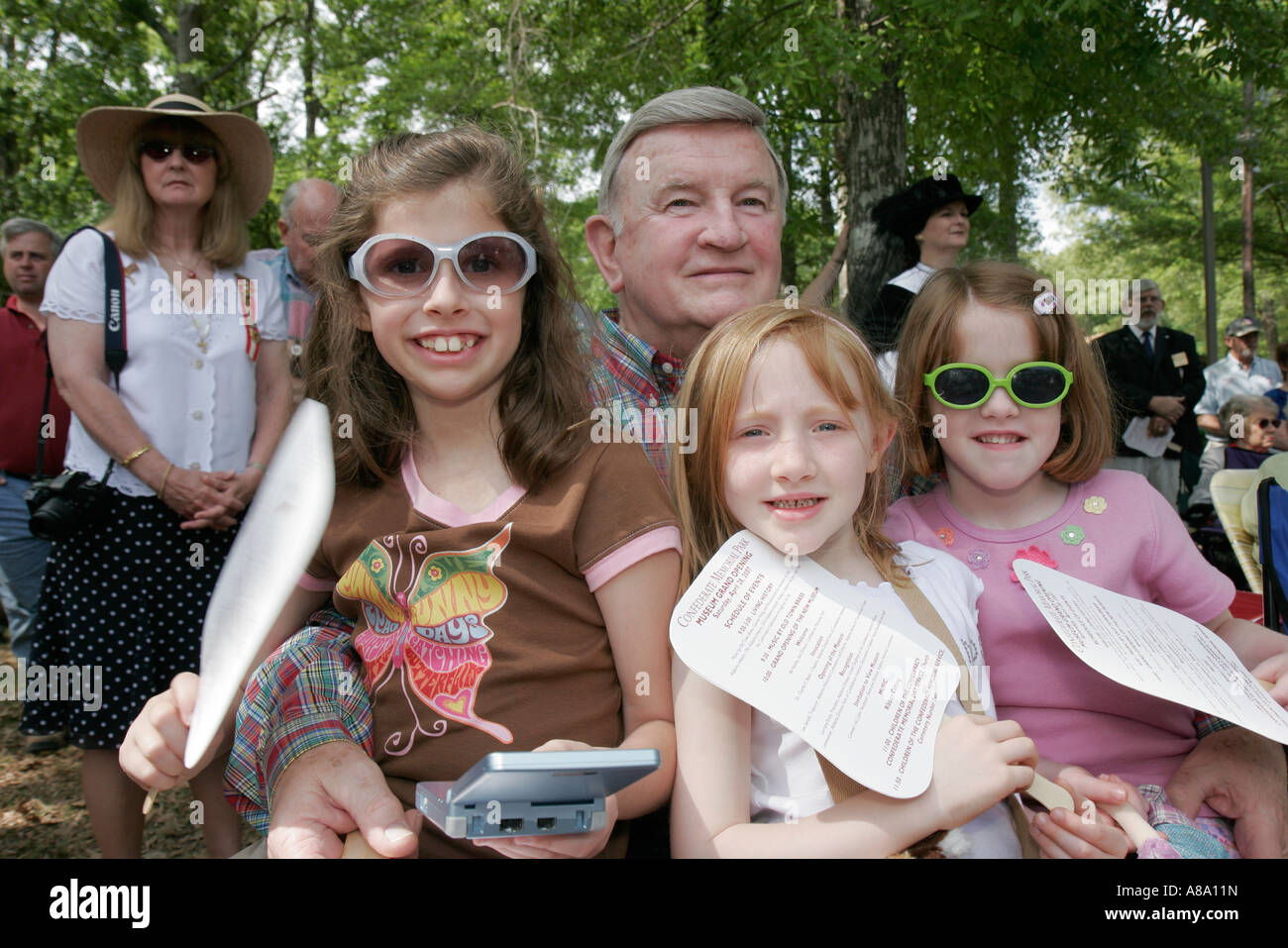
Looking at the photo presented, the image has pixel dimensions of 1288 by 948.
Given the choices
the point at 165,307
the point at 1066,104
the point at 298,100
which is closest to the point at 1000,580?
the point at 165,307

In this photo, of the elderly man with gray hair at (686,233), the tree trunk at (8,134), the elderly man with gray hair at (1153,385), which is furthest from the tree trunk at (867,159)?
the tree trunk at (8,134)

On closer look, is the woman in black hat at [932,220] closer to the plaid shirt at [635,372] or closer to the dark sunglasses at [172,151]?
the plaid shirt at [635,372]

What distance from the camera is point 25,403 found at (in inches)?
178

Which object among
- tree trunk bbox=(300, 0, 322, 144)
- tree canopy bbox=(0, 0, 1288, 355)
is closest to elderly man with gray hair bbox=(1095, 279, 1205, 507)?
tree canopy bbox=(0, 0, 1288, 355)

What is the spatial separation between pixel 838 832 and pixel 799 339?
802mm

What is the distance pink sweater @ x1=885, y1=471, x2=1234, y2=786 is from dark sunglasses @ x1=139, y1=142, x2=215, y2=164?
2.49m

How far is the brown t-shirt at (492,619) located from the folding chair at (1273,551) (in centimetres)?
148

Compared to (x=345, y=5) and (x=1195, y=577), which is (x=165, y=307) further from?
(x=345, y=5)

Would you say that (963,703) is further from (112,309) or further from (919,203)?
(919,203)

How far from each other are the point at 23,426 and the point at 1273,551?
495cm

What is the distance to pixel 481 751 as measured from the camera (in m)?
1.57

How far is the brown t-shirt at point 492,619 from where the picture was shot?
5.19 ft

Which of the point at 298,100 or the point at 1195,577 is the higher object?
the point at 298,100
